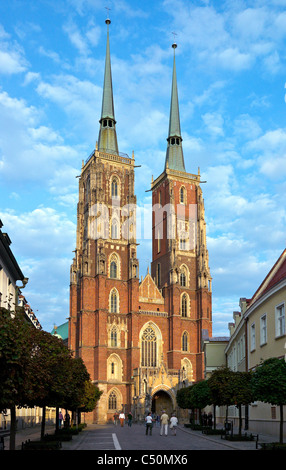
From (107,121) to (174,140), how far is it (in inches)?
501

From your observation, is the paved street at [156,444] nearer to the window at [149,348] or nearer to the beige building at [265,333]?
the beige building at [265,333]

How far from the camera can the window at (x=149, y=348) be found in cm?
7875

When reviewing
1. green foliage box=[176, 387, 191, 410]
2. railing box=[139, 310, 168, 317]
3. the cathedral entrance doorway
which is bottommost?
the cathedral entrance doorway

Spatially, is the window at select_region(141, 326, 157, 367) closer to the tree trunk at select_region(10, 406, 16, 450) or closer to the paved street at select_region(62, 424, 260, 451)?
the paved street at select_region(62, 424, 260, 451)

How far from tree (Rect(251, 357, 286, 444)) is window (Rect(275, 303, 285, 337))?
5.66 metres

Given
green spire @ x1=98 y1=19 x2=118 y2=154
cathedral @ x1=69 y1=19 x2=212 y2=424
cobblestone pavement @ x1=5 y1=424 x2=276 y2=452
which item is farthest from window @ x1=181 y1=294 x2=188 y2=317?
cobblestone pavement @ x1=5 y1=424 x2=276 y2=452

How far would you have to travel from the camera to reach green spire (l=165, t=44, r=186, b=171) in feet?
309

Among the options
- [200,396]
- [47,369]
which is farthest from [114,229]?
[47,369]

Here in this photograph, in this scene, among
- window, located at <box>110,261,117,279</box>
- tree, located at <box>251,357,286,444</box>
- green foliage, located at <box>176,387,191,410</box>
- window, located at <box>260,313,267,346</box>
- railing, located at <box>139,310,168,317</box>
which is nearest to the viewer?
tree, located at <box>251,357,286,444</box>

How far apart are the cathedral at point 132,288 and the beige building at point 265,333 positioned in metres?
36.3

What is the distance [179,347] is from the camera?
7900 cm

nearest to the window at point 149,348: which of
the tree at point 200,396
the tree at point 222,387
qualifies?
the tree at point 200,396

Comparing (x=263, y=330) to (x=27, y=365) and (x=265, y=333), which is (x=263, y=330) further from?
(x=27, y=365)
